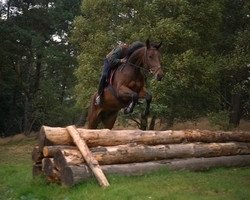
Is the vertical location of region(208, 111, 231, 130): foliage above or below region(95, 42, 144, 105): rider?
below

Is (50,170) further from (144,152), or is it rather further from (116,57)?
(116,57)

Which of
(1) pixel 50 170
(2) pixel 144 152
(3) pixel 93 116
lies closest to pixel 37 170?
(1) pixel 50 170

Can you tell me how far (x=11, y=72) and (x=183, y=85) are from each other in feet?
76.6

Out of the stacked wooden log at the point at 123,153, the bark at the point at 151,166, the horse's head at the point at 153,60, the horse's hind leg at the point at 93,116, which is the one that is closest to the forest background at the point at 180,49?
the horse's hind leg at the point at 93,116

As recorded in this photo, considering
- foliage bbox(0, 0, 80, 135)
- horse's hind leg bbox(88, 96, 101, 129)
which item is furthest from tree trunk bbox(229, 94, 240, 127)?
foliage bbox(0, 0, 80, 135)

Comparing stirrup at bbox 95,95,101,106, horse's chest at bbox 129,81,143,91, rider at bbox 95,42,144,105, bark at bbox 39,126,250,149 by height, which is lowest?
bark at bbox 39,126,250,149

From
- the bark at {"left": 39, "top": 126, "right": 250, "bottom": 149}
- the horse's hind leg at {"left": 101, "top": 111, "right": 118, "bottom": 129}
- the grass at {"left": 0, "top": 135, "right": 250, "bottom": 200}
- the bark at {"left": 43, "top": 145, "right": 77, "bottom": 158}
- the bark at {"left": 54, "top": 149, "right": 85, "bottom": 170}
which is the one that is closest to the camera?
the grass at {"left": 0, "top": 135, "right": 250, "bottom": 200}

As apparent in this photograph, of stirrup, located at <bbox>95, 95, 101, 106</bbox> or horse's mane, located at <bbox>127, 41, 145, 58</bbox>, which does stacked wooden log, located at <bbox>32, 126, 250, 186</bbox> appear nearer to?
stirrup, located at <bbox>95, 95, 101, 106</bbox>

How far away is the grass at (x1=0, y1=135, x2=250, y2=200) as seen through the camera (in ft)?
32.9

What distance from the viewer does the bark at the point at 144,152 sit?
38.3 feet

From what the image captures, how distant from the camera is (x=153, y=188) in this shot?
10.6 meters

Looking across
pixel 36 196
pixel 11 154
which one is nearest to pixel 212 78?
pixel 11 154

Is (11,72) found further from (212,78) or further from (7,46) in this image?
(212,78)

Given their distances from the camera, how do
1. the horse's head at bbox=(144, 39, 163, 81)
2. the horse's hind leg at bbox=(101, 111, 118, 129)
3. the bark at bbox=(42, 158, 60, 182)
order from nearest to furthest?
the bark at bbox=(42, 158, 60, 182)
the horse's head at bbox=(144, 39, 163, 81)
the horse's hind leg at bbox=(101, 111, 118, 129)
